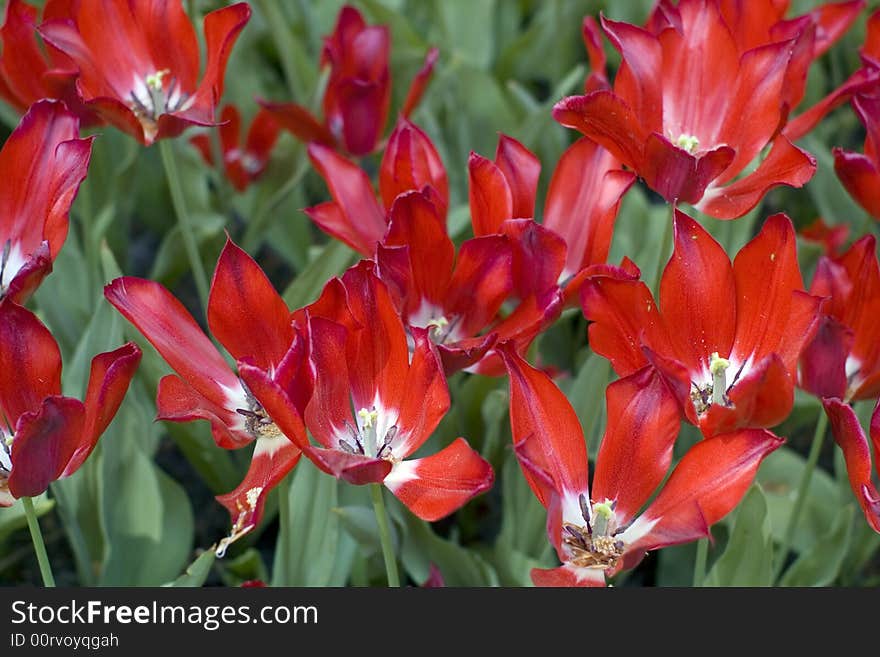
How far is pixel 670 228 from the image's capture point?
4.28 ft

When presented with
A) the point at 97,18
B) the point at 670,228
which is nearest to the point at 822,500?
the point at 670,228

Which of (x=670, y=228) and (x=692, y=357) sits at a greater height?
(x=670, y=228)

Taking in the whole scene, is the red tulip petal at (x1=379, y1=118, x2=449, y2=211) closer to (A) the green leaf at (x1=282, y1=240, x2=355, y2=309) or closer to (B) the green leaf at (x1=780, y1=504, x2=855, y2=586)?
(A) the green leaf at (x1=282, y1=240, x2=355, y2=309)

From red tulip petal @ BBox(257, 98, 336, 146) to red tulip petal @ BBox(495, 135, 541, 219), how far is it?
0.62 metres

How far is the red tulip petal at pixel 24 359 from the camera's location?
3.28 feet

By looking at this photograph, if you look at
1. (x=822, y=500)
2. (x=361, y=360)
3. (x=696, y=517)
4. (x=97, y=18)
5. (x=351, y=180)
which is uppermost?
(x=97, y=18)

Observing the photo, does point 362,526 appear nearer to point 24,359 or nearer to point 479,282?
point 479,282

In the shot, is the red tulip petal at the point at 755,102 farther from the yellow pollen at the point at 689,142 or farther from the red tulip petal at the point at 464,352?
the red tulip petal at the point at 464,352

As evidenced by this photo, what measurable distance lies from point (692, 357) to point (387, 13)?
1465mm

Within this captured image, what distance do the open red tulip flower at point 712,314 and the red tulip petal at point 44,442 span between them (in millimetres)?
437

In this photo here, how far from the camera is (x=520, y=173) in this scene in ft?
3.96

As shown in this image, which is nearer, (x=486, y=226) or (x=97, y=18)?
(x=486, y=226)

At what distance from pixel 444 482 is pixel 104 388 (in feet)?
0.95

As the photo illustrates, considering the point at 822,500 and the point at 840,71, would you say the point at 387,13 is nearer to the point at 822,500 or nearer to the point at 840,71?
the point at 840,71
